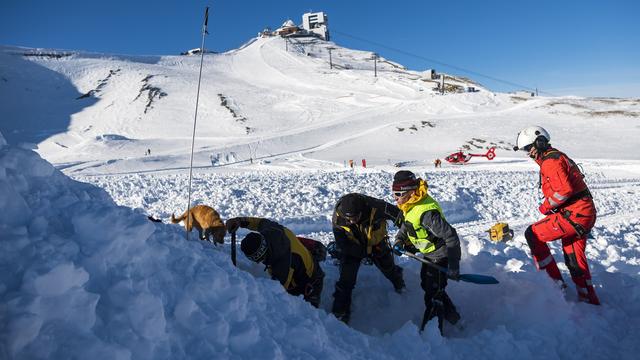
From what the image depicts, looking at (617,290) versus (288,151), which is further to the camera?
(288,151)

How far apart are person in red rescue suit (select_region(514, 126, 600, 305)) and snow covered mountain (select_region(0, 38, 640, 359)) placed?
377 mm

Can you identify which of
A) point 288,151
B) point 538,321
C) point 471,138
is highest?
point 471,138

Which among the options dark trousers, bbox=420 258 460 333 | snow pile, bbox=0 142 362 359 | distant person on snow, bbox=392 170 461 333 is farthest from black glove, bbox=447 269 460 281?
snow pile, bbox=0 142 362 359

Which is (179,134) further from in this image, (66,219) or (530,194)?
(66,219)

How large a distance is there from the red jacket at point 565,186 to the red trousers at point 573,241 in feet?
0.32

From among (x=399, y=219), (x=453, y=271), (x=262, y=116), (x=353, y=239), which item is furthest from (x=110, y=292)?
(x=262, y=116)

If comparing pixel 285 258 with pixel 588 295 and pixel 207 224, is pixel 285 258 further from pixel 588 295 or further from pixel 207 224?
pixel 588 295

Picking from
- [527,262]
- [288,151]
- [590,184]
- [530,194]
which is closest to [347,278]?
[527,262]

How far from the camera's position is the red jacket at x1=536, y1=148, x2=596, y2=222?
17.5 ft

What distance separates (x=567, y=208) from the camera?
5.43m

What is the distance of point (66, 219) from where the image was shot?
10.2 ft

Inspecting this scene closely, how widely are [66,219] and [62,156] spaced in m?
28.2

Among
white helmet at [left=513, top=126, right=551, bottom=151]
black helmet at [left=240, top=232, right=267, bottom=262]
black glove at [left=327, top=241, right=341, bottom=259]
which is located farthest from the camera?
black glove at [left=327, top=241, right=341, bottom=259]

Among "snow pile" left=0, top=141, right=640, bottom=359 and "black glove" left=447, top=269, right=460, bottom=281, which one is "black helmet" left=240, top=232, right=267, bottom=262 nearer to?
"snow pile" left=0, top=141, right=640, bottom=359
